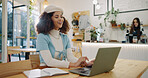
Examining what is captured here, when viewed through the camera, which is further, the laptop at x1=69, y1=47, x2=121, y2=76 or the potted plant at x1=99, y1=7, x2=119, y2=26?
the potted plant at x1=99, y1=7, x2=119, y2=26

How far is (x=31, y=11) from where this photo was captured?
5840mm

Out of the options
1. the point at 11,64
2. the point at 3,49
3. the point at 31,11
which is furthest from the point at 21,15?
the point at 11,64

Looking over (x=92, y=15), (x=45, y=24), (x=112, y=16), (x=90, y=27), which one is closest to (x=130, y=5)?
(x=112, y=16)

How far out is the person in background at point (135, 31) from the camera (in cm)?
374

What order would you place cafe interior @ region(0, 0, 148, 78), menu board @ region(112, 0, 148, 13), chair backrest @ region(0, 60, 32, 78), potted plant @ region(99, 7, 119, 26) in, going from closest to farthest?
chair backrest @ region(0, 60, 32, 78), cafe interior @ region(0, 0, 148, 78), menu board @ region(112, 0, 148, 13), potted plant @ region(99, 7, 119, 26)

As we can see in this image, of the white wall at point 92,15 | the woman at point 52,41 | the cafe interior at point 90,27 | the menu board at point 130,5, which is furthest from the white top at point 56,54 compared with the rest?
the menu board at point 130,5

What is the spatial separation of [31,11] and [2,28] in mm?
1749

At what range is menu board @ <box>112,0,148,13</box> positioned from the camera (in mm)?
4375

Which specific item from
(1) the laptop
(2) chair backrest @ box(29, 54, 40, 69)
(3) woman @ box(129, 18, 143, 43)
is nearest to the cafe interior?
(3) woman @ box(129, 18, 143, 43)

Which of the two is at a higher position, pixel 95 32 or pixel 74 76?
pixel 95 32

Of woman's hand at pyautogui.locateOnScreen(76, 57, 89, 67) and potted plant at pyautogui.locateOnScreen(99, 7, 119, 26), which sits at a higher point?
potted plant at pyautogui.locateOnScreen(99, 7, 119, 26)

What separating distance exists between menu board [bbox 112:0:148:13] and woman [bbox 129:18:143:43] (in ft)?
1.96

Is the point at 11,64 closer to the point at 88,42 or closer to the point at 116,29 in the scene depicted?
the point at 88,42

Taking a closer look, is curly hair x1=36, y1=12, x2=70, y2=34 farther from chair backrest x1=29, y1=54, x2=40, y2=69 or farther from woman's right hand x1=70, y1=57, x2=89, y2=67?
woman's right hand x1=70, y1=57, x2=89, y2=67
